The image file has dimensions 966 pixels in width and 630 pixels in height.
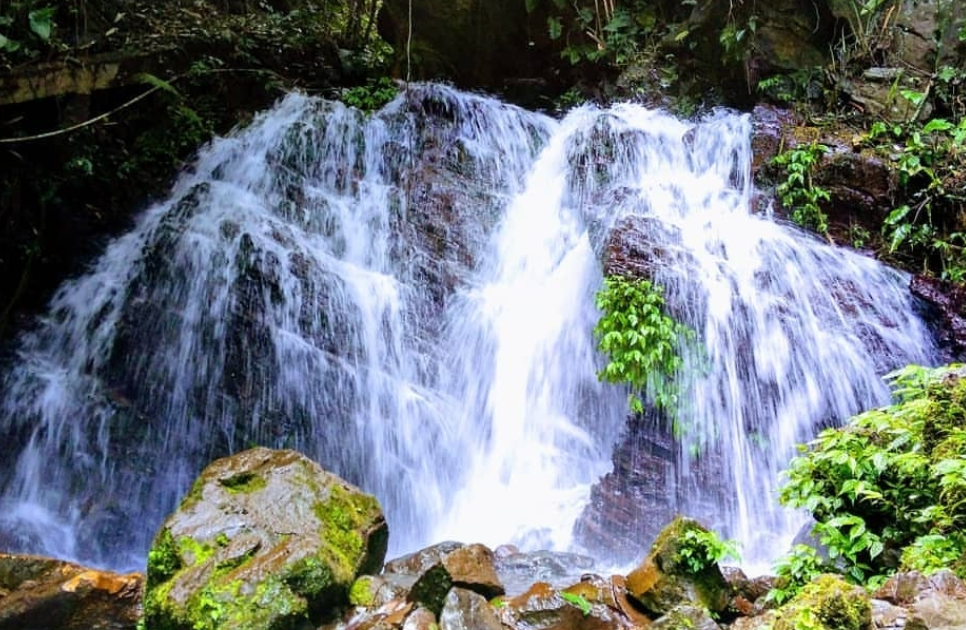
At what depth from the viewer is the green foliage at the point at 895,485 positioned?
10.5 ft

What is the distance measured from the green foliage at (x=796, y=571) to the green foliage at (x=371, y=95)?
28.8 ft

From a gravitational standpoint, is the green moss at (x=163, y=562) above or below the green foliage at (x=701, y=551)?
below

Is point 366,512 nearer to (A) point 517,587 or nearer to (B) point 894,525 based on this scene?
(A) point 517,587

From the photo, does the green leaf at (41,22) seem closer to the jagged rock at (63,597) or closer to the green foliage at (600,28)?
the jagged rock at (63,597)

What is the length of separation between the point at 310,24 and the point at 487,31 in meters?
3.18

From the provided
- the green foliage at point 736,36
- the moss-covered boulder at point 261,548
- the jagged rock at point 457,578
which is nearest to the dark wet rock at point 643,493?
the jagged rock at point 457,578

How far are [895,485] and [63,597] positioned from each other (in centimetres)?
478

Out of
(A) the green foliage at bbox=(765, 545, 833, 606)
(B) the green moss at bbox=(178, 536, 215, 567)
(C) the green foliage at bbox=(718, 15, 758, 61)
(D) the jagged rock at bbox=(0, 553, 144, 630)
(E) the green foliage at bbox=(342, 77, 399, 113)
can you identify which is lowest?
(D) the jagged rock at bbox=(0, 553, 144, 630)

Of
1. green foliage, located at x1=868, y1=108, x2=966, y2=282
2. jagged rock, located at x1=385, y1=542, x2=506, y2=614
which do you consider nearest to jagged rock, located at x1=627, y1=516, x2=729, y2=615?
jagged rock, located at x1=385, y1=542, x2=506, y2=614

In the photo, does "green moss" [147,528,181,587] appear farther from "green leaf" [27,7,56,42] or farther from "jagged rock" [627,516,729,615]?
"green leaf" [27,7,56,42]

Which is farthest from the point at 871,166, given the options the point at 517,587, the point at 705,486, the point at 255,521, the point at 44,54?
the point at 44,54

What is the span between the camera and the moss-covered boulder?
3545mm

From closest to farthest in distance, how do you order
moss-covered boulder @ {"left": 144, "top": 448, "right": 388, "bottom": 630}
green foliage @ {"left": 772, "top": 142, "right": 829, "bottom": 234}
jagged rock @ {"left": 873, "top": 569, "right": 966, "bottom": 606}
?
jagged rock @ {"left": 873, "top": 569, "right": 966, "bottom": 606}, moss-covered boulder @ {"left": 144, "top": 448, "right": 388, "bottom": 630}, green foliage @ {"left": 772, "top": 142, "right": 829, "bottom": 234}

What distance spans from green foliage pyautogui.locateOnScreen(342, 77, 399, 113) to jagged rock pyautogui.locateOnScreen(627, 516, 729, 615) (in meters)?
8.36
